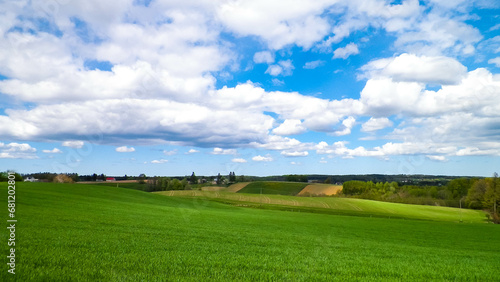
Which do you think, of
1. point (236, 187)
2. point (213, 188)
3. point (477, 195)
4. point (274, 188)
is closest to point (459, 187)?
point (477, 195)

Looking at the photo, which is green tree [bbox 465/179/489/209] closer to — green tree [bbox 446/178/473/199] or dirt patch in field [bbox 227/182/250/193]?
green tree [bbox 446/178/473/199]

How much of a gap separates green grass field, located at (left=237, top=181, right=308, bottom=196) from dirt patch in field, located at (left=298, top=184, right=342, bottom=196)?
320 cm

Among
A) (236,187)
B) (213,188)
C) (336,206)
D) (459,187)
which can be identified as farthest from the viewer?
(459,187)

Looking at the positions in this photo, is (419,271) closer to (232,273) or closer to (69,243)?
(232,273)

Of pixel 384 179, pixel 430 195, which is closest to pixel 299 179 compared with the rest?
pixel 384 179

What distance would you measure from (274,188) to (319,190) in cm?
1984

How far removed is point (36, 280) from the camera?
21.5 feet

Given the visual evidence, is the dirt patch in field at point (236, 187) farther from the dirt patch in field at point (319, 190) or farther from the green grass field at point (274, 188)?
the dirt patch in field at point (319, 190)

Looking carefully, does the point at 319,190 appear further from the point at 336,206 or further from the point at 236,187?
the point at 336,206

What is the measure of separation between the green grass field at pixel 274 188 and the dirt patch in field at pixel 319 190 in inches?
126

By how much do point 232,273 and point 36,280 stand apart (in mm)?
4544

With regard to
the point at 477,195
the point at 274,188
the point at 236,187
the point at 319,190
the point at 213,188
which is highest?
the point at 213,188

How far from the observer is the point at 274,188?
135500 mm

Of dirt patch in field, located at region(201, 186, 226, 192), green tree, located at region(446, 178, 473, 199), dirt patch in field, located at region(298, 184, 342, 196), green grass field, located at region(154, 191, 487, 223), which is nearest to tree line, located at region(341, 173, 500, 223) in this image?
green tree, located at region(446, 178, 473, 199)
